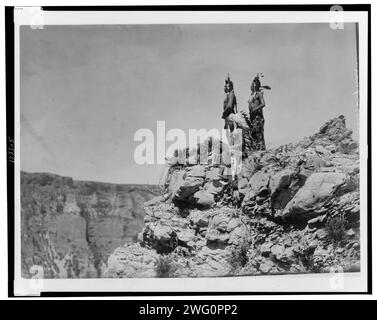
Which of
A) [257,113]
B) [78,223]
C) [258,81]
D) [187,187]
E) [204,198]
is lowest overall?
[78,223]

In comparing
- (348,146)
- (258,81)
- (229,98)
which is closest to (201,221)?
(229,98)

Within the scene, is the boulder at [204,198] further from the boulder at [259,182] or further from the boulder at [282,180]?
the boulder at [282,180]

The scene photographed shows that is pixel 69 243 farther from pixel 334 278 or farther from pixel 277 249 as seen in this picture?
pixel 334 278

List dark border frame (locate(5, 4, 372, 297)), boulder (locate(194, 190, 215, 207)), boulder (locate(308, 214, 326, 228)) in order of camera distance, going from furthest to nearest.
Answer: boulder (locate(194, 190, 215, 207)) → boulder (locate(308, 214, 326, 228)) → dark border frame (locate(5, 4, 372, 297))

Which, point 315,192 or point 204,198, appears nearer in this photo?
point 315,192

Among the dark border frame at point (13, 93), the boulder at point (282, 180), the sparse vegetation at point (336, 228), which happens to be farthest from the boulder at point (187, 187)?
the sparse vegetation at point (336, 228)

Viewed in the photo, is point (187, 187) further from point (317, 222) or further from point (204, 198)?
point (317, 222)

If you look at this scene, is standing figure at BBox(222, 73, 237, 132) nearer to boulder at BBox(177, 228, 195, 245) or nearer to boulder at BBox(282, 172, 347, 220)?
boulder at BBox(282, 172, 347, 220)

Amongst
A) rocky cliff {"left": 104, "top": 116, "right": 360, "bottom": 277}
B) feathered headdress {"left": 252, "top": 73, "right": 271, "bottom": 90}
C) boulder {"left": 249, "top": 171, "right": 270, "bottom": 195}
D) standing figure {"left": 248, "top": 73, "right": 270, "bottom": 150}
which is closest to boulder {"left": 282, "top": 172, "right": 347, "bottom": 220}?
rocky cliff {"left": 104, "top": 116, "right": 360, "bottom": 277}
